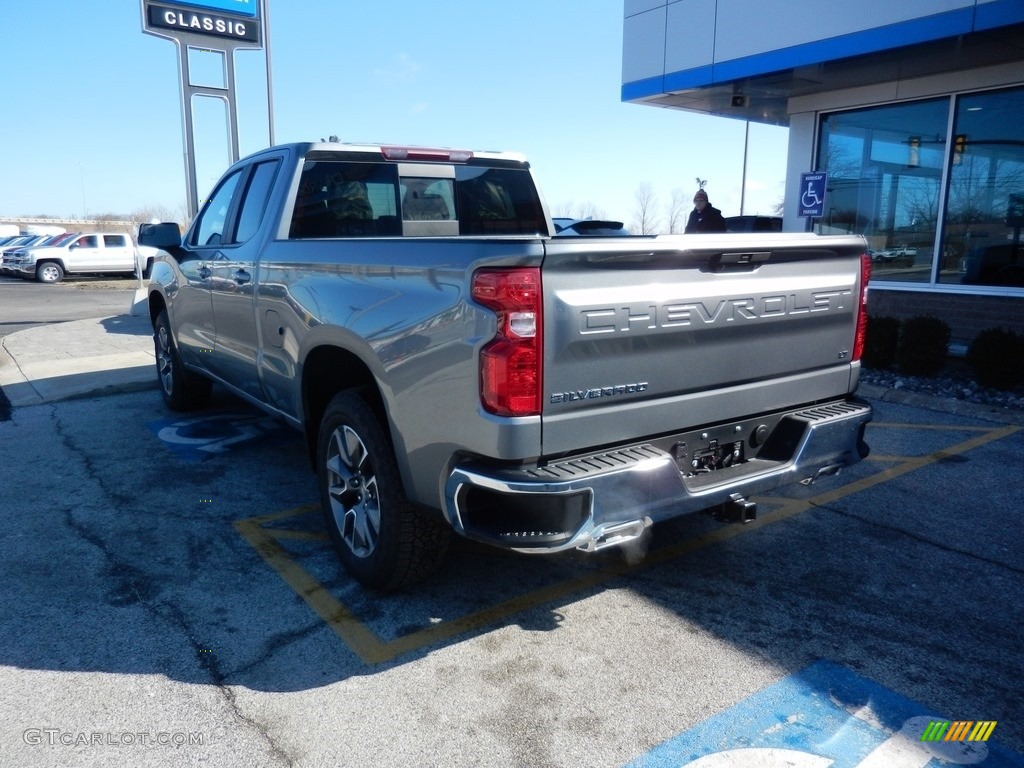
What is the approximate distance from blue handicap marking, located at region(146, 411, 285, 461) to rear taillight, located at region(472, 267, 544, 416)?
373 centimetres

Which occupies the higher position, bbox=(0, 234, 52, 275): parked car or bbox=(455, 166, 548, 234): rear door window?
bbox=(455, 166, 548, 234): rear door window

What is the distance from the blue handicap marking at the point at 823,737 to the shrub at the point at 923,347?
620 cm

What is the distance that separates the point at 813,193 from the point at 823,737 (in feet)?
30.6

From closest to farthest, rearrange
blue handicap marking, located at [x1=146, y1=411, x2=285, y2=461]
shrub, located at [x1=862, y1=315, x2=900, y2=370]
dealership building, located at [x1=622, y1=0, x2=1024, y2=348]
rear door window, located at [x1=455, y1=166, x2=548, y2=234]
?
rear door window, located at [x1=455, y1=166, x2=548, y2=234] < blue handicap marking, located at [x1=146, y1=411, x2=285, y2=461] < shrub, located at [x1=862, y1=315, x2=900, y2=370] < dealership building, located at [x1=622, y1=0, x2=1024, y2=348]

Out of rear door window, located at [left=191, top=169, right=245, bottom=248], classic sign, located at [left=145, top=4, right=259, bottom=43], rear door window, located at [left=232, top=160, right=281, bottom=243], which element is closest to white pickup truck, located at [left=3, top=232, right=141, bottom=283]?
classic sign, located at [left=145, top=4, right=259, bottom=43]

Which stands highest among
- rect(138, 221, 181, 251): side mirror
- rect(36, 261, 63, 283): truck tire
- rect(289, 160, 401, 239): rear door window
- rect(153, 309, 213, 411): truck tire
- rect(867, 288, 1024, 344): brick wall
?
rect(289, 160, 401, 239): rear door window

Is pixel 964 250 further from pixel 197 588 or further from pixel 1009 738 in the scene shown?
pixel 197 588

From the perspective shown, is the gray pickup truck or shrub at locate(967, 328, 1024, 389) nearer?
the gray pickup truck

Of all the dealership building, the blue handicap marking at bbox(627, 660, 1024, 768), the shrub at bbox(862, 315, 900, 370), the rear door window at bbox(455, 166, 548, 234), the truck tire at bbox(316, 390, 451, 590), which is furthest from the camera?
the dealership building

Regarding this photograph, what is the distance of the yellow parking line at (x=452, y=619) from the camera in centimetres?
323

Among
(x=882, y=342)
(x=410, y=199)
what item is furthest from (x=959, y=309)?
(x=410, y=199)

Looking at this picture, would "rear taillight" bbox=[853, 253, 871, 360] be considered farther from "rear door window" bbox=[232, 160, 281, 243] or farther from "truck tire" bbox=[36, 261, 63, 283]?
"truck tire" bbox=[36, 261, 63, 283]

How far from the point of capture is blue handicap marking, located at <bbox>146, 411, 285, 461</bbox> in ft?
19.4

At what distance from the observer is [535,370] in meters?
2.71
